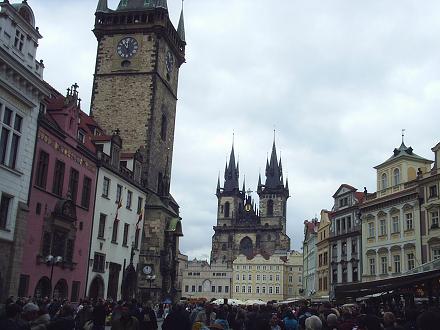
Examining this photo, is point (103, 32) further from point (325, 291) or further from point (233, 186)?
point (233, 186)

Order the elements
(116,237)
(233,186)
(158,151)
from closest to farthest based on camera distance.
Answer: (116,237)
(158,151)
(233,186)

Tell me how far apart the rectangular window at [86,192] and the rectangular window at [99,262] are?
3493 mm

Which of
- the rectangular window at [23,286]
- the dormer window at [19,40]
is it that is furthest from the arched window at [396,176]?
the dormer window at [19,40]

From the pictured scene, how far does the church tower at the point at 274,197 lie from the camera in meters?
143

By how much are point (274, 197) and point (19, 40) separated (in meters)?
124

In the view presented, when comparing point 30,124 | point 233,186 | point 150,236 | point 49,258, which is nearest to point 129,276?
point 150,236

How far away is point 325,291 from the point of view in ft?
181

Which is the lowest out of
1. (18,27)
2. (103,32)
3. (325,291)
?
(325,291)

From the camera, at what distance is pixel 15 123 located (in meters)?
24.9


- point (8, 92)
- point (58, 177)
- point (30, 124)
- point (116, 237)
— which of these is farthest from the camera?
point (116, 237)

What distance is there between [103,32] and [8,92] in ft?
89.3

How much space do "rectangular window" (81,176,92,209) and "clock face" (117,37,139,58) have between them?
1777 cm

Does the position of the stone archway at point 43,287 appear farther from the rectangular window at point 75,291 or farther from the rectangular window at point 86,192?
the rectangular window at point 86,192

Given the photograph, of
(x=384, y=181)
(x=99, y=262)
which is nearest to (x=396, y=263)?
(x=384, y=181)
